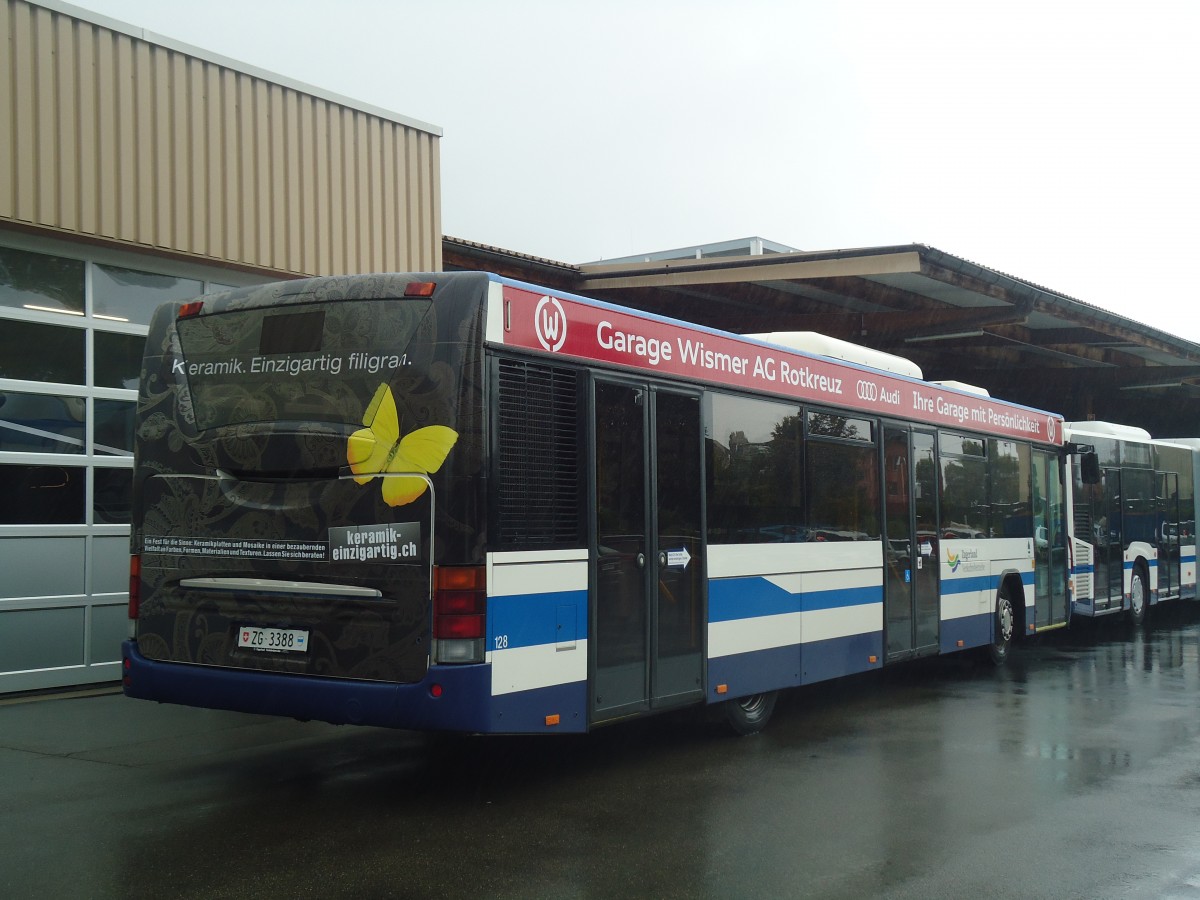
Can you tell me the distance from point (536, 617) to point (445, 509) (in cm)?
88

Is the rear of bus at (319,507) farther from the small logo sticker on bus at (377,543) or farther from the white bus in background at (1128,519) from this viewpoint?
the white bus in background at (1128,519)

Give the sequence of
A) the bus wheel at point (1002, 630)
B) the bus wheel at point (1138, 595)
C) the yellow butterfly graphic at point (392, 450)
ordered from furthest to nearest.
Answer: the bus wheel at point (1138, 595)
the bus wheel at point (1002, 630)
the yellow butterfly graphic at point (392, 450)

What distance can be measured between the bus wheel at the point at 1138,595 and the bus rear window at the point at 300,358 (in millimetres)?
15219

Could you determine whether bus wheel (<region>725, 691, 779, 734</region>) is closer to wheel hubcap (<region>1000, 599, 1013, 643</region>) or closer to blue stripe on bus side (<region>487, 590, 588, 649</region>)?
blue stripe on bus side (<region>487, 590, 588, 649</region>)

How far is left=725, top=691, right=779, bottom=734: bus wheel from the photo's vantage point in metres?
9.02

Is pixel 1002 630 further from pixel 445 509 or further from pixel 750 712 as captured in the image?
pixel 445 509

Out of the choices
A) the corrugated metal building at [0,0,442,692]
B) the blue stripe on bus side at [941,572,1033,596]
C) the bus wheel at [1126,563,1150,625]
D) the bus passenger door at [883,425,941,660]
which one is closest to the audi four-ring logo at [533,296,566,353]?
the bus passenger door at [883,425,941,660]

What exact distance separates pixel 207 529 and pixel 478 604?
1.82m

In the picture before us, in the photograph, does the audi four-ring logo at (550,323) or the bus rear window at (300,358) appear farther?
the audi four-ring logo at (550,323)

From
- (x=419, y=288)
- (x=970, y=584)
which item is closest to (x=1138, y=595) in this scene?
(x=970, y=584)

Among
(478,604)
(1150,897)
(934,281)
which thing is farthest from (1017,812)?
(934,281)

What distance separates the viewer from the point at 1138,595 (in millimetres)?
18719

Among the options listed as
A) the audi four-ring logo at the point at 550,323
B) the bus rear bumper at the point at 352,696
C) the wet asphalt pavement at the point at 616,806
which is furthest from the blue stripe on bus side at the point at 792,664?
the audi four-ring logo at the point at 550,323

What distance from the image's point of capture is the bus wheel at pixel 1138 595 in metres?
18.5
